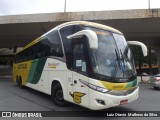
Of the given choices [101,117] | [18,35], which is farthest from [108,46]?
[18,35]

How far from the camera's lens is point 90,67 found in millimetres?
7621

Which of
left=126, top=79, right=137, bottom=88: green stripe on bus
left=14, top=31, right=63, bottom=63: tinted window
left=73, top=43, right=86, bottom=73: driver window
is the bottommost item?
left=126, top=79, right=137, bottom=88: green stripe on bus

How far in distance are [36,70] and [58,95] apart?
320cm

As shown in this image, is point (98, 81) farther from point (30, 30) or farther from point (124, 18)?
point (30, 30)

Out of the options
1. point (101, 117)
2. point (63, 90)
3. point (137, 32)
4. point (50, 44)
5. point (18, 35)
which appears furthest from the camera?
point (18, 35)

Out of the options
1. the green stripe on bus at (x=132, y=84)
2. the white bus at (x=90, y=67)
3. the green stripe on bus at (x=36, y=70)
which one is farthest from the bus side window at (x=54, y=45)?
the green stripe on bus at (x=132, y=84)

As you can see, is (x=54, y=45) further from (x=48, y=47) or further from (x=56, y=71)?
(x=56, y=71)

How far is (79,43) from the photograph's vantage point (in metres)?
8.24

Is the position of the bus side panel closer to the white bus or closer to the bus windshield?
the white bus

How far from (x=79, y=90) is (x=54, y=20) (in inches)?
663

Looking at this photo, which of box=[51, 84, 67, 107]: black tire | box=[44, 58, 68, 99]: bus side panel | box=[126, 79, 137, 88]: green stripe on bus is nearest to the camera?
box=[126, 79, 137, 88]: green stripe on bus

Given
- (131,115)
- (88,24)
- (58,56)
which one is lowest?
(131,115)

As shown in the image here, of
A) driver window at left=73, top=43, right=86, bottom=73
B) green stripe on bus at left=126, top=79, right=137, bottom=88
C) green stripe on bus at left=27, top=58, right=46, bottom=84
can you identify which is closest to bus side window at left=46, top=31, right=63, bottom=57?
green stripe on bus at left=27, top=58, right=46, bottom=84

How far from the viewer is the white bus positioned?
747 cm
